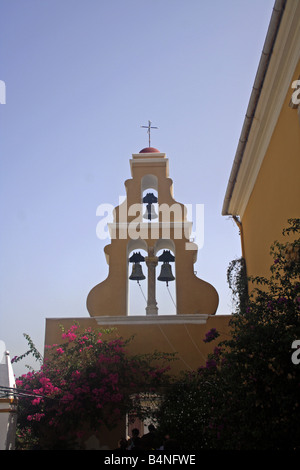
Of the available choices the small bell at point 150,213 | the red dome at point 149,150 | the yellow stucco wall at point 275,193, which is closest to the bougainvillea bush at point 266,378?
the yellow stucco wall at point 275,193

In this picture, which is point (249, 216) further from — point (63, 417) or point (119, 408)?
point (63, 417)

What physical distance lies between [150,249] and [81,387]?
337 centimetres

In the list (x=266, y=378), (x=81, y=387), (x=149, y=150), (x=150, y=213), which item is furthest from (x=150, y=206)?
(x=266, y=378)

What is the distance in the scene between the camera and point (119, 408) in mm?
8625

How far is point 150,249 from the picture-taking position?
10664 millimetres

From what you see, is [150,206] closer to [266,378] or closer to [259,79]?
[259,79]

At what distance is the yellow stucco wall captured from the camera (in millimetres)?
6699

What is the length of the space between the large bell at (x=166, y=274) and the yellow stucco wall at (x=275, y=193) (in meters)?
1.62

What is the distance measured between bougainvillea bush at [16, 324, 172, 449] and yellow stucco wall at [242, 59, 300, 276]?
2754 mm

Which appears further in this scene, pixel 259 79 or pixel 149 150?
pixel 149 150

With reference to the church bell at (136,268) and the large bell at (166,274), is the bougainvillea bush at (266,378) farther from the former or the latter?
the church bell at (136,268)

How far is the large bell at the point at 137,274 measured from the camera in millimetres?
10484

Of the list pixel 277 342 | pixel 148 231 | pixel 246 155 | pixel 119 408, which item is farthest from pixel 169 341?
pixel 277 342

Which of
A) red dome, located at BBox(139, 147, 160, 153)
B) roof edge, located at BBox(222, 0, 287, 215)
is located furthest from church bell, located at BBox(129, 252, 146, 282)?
red dome, located at BBox(139, 147, 160, 153)
